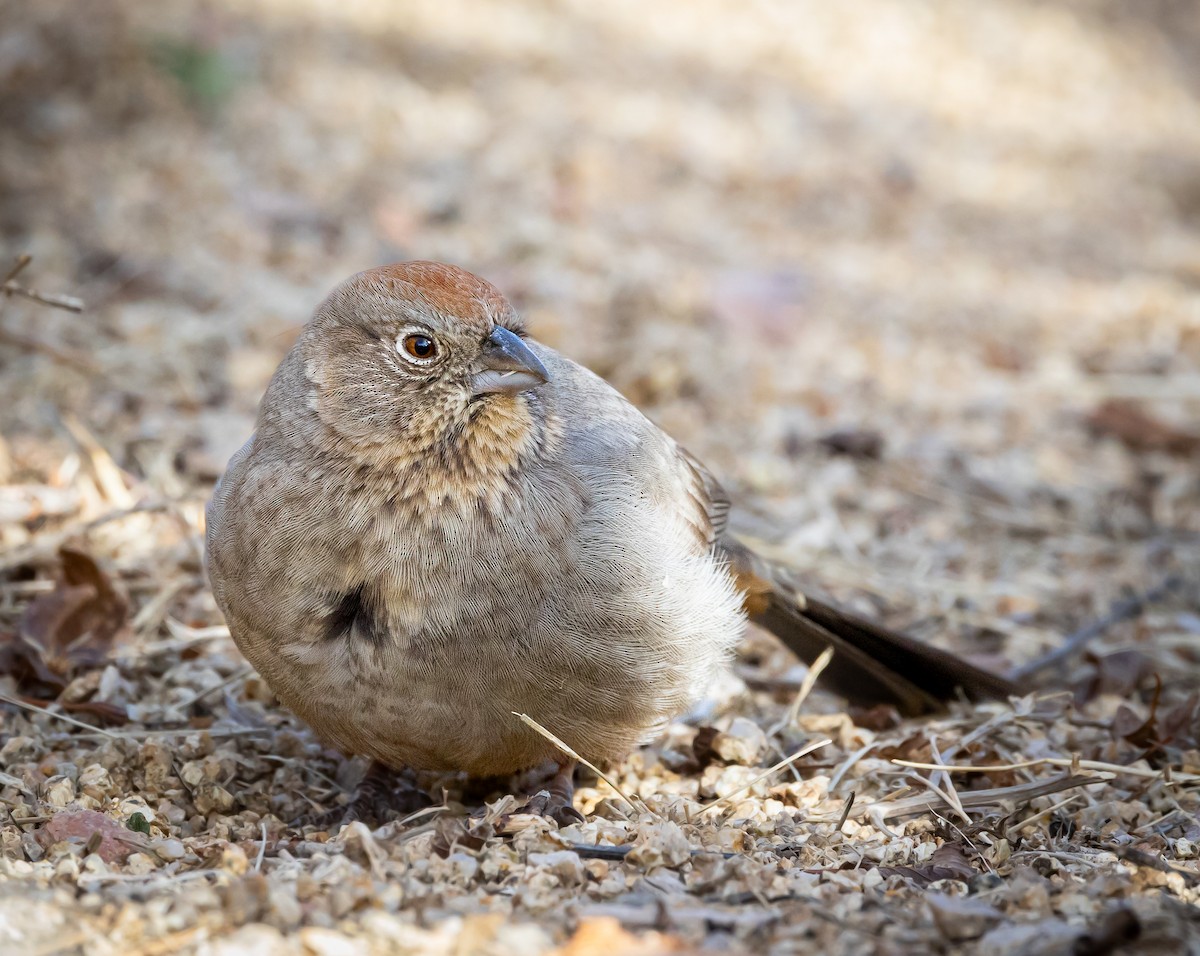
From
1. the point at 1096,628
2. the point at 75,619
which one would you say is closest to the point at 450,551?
the point at 75,619

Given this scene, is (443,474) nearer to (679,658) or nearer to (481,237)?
(679,658)

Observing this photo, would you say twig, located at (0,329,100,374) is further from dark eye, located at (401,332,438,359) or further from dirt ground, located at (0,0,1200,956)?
dark eye, located at (401,332,438,359)

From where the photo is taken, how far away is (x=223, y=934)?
2729 millimetres

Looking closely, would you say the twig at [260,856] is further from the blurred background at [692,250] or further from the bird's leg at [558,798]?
the blurred background at [692,250]

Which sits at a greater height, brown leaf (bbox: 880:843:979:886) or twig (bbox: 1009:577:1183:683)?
twig (bbox: 1009:577:1183:683)

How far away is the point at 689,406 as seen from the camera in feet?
21.9

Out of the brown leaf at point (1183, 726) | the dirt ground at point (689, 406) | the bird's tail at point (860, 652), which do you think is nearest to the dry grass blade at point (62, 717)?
the dirt ground at point (689, 406)

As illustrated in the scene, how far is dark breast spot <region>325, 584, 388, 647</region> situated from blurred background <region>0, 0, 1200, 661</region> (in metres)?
1.50

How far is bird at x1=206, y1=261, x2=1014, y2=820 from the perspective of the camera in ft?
11.7

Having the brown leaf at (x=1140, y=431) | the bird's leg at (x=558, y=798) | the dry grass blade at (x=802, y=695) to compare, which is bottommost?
the bird's leg at (x=558, y=798)

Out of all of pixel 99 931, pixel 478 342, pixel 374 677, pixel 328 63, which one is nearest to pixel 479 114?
pixel 328 63

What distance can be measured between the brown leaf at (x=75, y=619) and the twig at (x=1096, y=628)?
125 inches

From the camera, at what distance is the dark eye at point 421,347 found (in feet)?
12.5

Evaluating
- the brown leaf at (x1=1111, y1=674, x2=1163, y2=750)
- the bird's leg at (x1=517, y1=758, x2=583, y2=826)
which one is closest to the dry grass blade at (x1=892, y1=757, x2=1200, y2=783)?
the brown leaf at (x1=1111, y1=674, x2=1163, y2=750)
